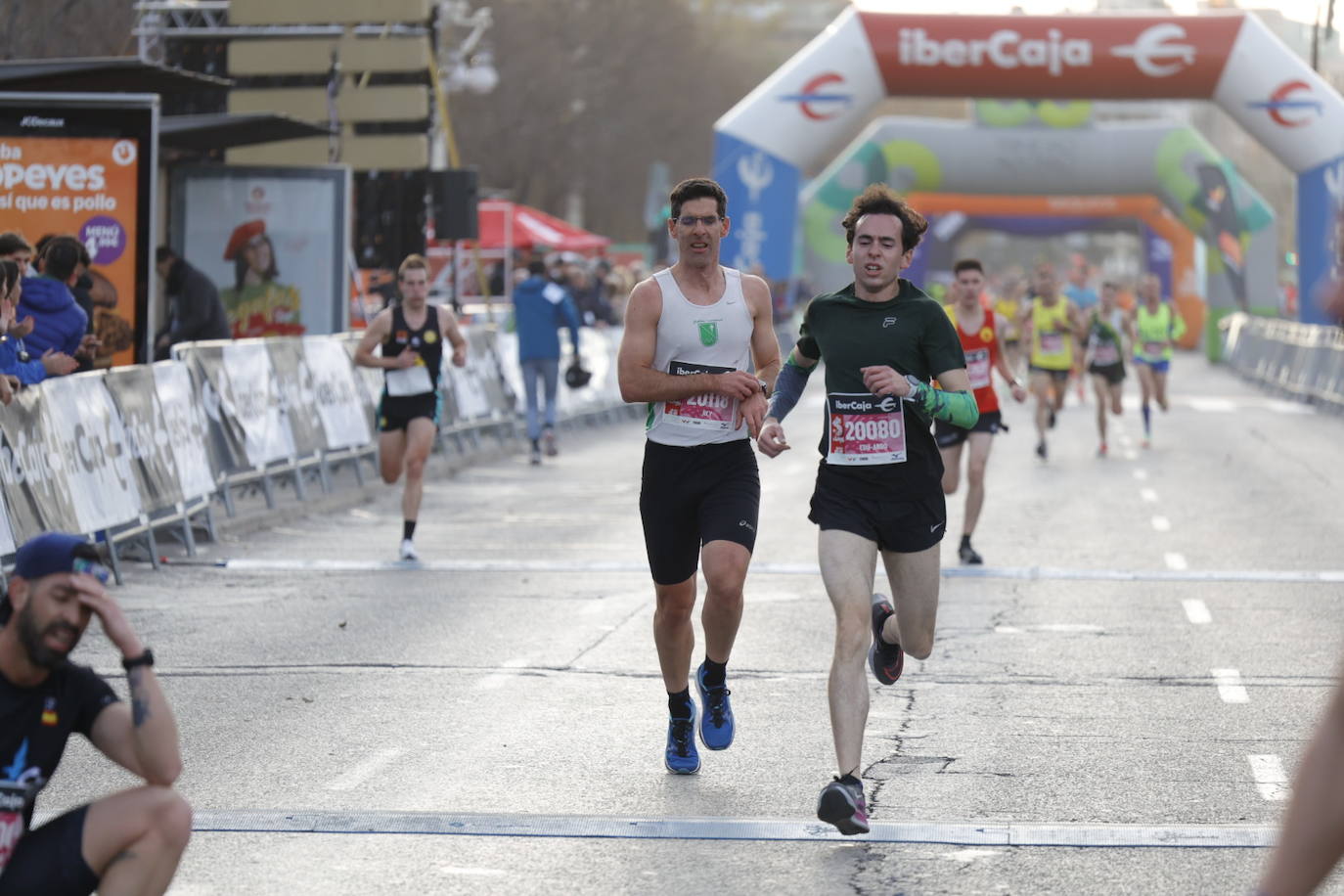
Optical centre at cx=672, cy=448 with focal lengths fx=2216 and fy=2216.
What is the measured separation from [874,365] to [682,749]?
1.46m

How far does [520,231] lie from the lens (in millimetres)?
38625

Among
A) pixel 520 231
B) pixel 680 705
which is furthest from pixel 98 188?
pixel 520 231

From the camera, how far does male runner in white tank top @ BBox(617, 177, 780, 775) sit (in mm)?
7145

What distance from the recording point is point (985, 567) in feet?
43.6

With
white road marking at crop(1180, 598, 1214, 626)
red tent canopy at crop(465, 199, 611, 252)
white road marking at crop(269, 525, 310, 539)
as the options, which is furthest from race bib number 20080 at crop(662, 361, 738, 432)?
red tent canopy at crop(465, 199, 611, 252)

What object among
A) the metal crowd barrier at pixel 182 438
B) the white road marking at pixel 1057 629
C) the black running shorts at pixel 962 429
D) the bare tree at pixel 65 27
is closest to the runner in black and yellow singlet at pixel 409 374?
the metal crowd barrier at pixel 182 438

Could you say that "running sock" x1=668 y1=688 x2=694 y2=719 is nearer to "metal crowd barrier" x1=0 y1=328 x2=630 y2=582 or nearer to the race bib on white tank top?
the race bib on white tank top

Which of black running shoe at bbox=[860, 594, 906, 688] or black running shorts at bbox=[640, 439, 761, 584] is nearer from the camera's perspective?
black running shorts at bbox=[640, 439, 761, 584]

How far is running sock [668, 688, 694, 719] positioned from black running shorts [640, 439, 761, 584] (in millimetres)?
387

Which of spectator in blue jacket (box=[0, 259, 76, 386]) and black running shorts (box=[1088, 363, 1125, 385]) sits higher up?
spectator in blue jacket (box=[0, 259, 76, 386])

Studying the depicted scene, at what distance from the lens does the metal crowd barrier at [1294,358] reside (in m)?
32.9

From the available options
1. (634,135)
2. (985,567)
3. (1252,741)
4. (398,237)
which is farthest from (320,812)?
(634,135)

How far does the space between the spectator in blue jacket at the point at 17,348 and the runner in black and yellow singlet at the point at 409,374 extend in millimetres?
1871

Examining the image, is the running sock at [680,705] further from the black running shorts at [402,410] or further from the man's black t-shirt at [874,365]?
the black running shorts at [402,410]
